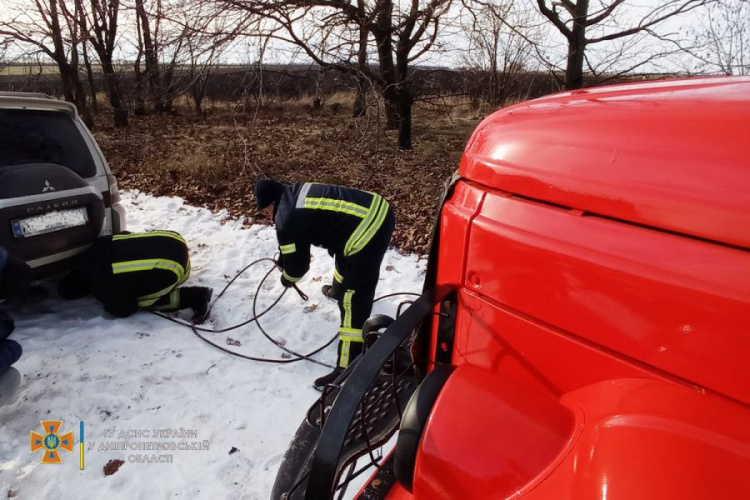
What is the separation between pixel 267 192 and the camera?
3.44 m

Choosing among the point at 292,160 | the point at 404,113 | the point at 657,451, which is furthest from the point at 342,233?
the point at 404,113

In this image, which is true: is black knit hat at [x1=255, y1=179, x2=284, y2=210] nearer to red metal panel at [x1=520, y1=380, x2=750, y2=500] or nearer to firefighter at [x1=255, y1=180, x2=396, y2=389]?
firefighter at [x1=255, y1=180, x2=396, y2=389]

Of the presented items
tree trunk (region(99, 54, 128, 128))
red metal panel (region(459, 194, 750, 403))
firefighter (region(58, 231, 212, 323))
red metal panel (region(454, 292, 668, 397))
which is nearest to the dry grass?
tree trunk (region(99, 54, 128, 128))

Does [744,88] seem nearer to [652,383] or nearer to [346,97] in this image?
[652,383]

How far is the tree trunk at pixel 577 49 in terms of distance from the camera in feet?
23.2

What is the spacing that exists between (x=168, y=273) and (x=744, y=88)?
414 cm

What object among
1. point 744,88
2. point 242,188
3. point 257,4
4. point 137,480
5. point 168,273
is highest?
point 257,4

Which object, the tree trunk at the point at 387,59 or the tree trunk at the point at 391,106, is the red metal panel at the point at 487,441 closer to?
the tree trunk at the point at 387,59

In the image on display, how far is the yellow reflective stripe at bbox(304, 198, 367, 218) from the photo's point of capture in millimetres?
3346

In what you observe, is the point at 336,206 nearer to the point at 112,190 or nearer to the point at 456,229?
the point at 456,229

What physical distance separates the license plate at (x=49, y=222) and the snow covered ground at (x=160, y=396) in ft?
2.89

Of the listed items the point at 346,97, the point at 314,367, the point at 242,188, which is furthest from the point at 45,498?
the point at 346,97

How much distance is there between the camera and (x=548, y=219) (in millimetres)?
1258

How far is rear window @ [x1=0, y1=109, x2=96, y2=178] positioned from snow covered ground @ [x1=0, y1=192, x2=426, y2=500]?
135 centimetres
